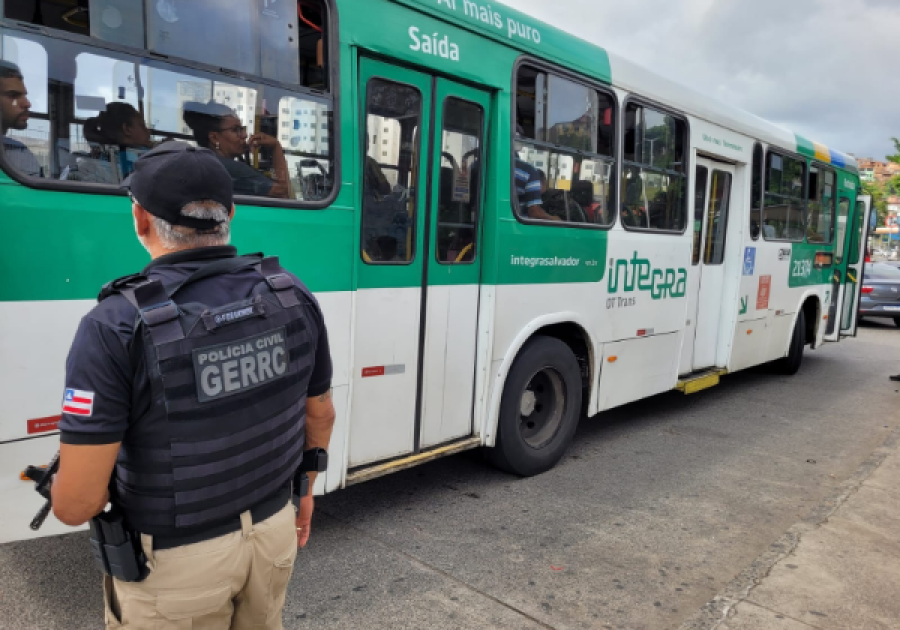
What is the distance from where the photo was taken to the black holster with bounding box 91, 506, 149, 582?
1591 mm

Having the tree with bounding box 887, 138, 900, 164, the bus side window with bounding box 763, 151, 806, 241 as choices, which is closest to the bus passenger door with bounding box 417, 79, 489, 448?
the bus side window with bounding box 763, 151, 806, 241

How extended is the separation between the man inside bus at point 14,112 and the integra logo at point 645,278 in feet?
13.2

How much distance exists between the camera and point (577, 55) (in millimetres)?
4953

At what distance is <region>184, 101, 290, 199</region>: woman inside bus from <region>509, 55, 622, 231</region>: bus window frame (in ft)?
5.71

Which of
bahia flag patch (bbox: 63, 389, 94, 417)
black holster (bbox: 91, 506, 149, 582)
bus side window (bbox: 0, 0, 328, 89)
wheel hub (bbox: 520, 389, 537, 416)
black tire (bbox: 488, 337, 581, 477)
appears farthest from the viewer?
wheel hub (bbox: 520, 389, 537, 416)

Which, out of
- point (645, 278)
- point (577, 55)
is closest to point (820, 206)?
point (645, 278)

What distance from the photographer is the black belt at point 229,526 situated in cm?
163

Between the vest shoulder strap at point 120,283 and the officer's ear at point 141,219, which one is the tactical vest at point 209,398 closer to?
the vest shoulder strap at point 120,283

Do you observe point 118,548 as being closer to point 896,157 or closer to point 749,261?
point 749,261

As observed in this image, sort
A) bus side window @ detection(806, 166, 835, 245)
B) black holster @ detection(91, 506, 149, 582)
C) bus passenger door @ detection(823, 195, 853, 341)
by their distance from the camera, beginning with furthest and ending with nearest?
bus passenger door @ detection(823, 195, 853, 341), bus side window @ detection(806, 166, 835, 245), black holster @ detection(91, 506, 149, 582)

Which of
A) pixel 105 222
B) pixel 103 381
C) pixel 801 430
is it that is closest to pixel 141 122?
pixel 105 222

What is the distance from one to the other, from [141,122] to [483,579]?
2.67 meters

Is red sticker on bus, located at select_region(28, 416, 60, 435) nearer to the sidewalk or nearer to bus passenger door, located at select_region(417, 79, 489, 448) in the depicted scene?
bus passenger door, located at select_region(417, 79, 489, 448)

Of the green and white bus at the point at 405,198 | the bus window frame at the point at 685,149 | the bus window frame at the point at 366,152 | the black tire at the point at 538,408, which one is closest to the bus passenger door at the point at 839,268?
the green and white bus at the point at 405,198
